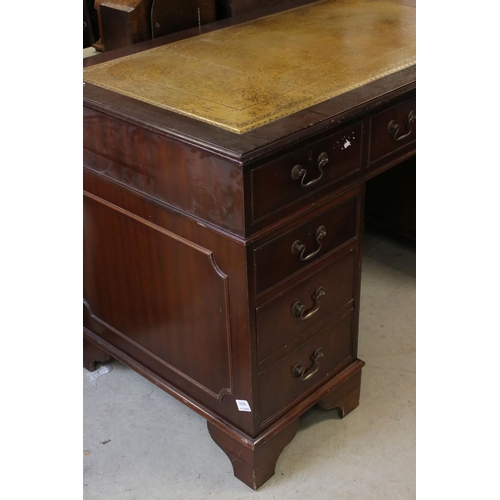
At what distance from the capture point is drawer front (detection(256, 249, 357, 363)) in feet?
4.87

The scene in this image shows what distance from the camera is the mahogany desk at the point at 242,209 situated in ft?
4.42

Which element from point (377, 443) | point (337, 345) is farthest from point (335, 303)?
point (377, 443)

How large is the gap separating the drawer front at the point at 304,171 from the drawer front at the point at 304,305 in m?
0.22

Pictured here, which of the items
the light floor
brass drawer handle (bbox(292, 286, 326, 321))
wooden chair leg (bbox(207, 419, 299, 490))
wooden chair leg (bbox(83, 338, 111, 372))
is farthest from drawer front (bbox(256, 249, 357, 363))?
wooden chair leg (bbox(83, 338, 111, 372))

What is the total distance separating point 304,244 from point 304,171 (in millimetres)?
180

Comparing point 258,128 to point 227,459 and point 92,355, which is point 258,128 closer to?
point 227,459

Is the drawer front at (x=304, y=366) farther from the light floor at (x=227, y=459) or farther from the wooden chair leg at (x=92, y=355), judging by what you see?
the wooden chair leg at (x=92, y=355)

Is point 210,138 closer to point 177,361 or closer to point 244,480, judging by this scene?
point 177,361

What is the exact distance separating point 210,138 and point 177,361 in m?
0.63

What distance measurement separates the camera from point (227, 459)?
5.61 feet

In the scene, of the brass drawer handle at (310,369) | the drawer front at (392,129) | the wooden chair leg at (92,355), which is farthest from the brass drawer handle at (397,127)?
the wooden chair leg at (92,355)

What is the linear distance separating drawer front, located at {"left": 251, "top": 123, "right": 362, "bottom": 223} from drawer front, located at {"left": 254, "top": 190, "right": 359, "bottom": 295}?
79mm

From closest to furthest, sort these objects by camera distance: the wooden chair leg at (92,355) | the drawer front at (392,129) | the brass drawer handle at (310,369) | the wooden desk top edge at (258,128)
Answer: the wooden desk top edge at (258,128) → the drawer front at (392,129) → the brass drawer handle at (310,369) → the wooden chair leg at (92,355)

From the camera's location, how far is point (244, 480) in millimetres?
1643
